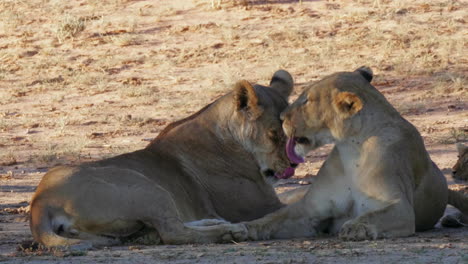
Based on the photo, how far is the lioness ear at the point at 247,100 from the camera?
24.1 ft

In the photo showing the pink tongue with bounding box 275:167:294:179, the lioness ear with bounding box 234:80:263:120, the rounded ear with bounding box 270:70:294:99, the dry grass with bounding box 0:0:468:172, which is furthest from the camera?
the dry grass with bounding box 0:0:468:172

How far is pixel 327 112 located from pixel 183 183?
3.84 ft

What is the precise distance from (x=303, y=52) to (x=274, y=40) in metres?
0.67

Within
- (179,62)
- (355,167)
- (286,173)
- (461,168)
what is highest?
(355,167)

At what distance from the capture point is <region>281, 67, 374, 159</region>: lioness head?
6734 millimetres

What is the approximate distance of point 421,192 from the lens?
6.88 metres

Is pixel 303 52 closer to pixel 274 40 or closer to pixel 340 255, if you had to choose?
pixel 274 40

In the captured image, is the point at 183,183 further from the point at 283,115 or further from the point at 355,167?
the point at 355,167

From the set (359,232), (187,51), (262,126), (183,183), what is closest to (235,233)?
(183,183)

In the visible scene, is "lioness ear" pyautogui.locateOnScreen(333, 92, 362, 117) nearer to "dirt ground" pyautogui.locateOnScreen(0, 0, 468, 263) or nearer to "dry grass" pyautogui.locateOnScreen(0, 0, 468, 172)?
"dirt ground" pyautogui.locateOnScreen(0, 0, 468, 263)

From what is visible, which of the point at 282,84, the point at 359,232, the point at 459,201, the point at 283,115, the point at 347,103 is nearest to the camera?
the point at 359,232

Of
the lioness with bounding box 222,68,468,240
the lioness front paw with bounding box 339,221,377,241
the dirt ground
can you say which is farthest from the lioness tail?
the dirt ground

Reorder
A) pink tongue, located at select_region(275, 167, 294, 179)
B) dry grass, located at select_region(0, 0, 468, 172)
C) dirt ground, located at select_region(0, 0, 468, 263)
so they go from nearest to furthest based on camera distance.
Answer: pink tongue, located at select_region(275, 167, 294, 179), dirt ground, located at select_region(0, 0, 468, 263), dry grass, located at select_region(0, 0, 468, 172)

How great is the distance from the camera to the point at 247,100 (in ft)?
24.3
